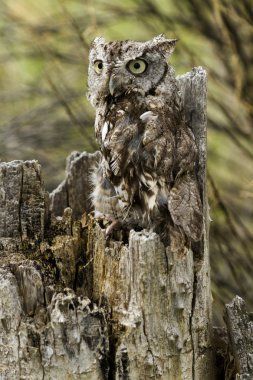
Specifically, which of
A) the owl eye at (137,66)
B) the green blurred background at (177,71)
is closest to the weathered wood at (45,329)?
Answer: the owl eye at (137,66)

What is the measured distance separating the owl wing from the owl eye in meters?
0.55

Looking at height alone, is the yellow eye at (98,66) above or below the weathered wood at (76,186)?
above

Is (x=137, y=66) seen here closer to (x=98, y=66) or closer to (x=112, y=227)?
(x=98, y=66)

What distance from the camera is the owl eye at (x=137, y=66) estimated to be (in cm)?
323

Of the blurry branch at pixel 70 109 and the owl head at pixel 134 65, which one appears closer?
the owl head at pixel 134 65

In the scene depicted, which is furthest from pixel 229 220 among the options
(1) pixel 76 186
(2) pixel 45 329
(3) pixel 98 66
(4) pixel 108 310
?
(2) pixel 45 329

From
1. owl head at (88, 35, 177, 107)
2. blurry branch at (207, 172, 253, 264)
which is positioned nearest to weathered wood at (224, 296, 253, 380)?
owl head at (88, 35, 177, 107)

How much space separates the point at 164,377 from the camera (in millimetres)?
2850

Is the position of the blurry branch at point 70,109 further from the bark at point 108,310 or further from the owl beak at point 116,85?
the bark at point 108,310

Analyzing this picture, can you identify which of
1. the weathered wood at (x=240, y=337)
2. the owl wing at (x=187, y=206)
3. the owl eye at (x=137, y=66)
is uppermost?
the owl eye at (x=137, y=66)

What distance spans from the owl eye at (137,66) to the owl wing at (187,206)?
0.55m

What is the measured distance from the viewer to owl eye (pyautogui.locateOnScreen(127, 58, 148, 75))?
3230 mm

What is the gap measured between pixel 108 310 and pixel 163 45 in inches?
48.7

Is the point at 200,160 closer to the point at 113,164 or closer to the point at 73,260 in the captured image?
the point at 113,164
